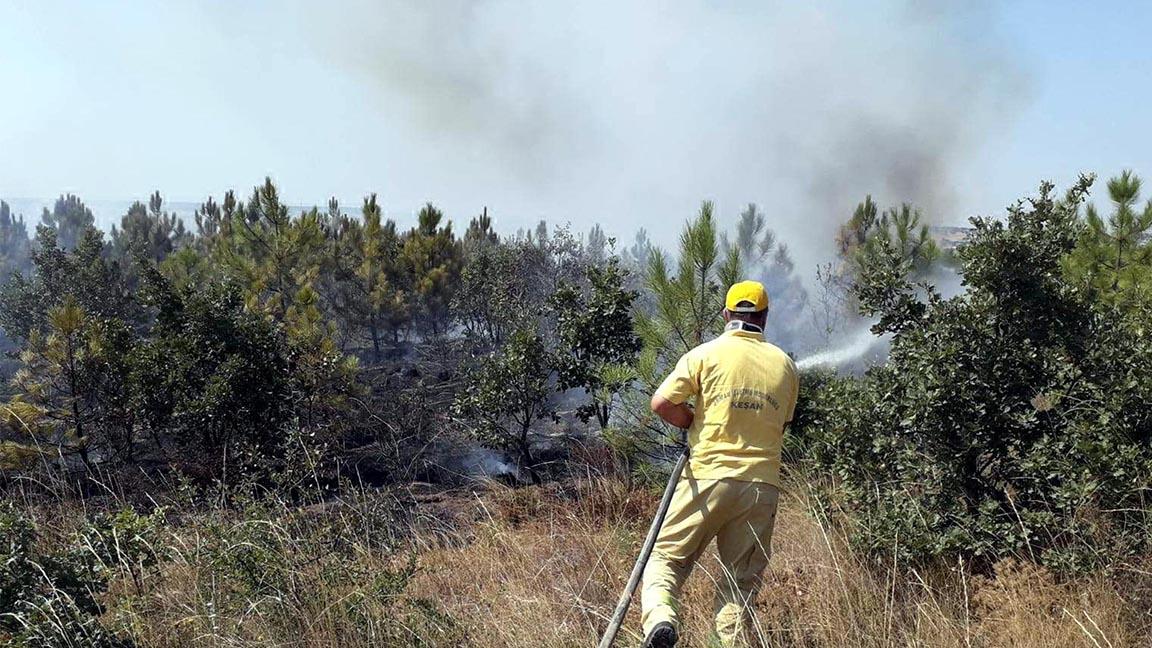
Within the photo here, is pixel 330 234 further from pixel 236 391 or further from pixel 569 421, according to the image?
pixel 236 391

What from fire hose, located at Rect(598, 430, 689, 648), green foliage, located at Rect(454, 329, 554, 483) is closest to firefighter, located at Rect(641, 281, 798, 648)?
fire hose, located at Rect(598, 430, 689, 648)

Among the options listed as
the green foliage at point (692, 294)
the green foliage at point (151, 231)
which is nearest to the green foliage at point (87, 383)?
the green foliage at point (692, 294)

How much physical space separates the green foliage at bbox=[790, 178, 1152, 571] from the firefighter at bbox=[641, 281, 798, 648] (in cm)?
69

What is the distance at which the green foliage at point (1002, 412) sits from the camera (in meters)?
3.49

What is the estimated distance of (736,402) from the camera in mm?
3354

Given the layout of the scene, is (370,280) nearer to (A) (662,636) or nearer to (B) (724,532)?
(B) (724,532)

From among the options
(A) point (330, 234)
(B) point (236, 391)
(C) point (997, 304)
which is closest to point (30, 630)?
(C) point (997, 304)

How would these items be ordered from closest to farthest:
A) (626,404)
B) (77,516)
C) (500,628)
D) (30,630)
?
(30,630) < (500,628) < (77,516) < (626,404)

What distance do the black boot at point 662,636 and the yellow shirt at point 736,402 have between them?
2.09 ft

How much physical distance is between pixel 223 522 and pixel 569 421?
10.1 metres

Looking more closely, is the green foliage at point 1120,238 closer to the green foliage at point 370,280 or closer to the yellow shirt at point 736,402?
the yellow shirt at point 736,402

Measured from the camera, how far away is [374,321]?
17359 millimetres

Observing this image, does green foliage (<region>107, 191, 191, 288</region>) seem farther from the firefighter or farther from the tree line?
the firefighter

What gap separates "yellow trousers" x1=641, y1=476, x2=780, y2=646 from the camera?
329 cm
